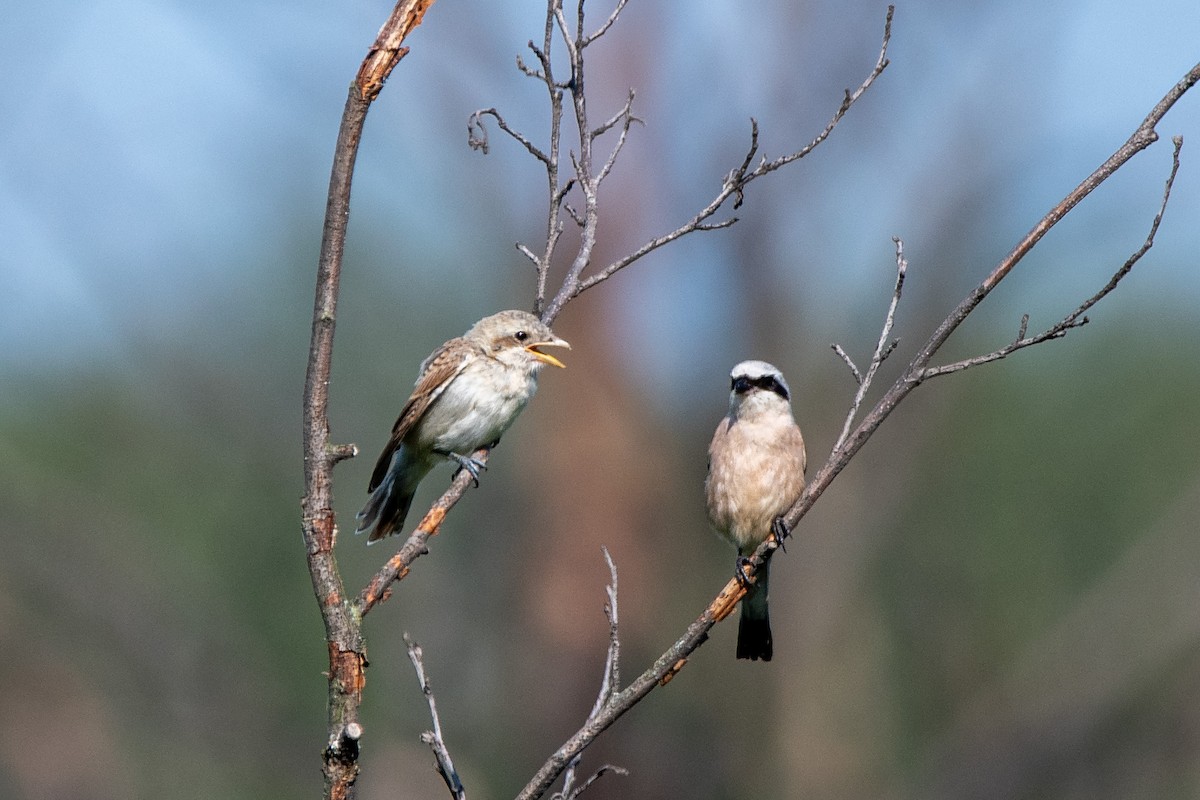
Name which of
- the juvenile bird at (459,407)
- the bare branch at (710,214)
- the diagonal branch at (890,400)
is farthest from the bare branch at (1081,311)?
the juvenile bird at (459,407)

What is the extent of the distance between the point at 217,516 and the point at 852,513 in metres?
10.3

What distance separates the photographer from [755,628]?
21.3 ft

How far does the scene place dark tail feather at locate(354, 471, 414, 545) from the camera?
6980mm

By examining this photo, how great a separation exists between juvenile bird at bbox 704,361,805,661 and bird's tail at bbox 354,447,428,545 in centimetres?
180

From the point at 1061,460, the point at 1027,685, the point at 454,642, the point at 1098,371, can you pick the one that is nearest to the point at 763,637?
the point at 1027,685

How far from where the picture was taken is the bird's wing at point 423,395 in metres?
6.93

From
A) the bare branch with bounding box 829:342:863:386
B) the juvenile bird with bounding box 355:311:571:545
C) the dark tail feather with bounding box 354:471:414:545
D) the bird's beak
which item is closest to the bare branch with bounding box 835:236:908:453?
the bare branch with bounding box 829:342:863:386

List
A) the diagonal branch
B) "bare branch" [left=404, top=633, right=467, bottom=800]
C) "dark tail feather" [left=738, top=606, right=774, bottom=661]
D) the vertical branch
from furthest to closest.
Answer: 1. "dark tail feather" [left=738, top=606, right=774, bottom=661]
2. "bare branch" [left=404, top=633, right=467, bottom=800]
3. the diagonal branch
4. the vertical branch

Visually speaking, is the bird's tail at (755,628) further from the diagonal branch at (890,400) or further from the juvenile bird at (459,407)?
the diagonal branch at (890,400)

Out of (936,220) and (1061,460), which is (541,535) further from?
(1061,460)

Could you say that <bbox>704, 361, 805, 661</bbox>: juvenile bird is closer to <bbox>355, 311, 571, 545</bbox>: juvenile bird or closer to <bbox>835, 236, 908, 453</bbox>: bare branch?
<bbox>355, 311, 571, 545</bbox>: juvenile bird

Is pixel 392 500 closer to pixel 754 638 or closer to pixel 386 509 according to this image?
pixel 386 509

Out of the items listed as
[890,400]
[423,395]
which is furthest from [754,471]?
[890,400]

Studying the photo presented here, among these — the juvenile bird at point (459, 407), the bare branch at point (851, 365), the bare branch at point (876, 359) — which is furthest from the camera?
the juvenile bird at point (459, 407)
